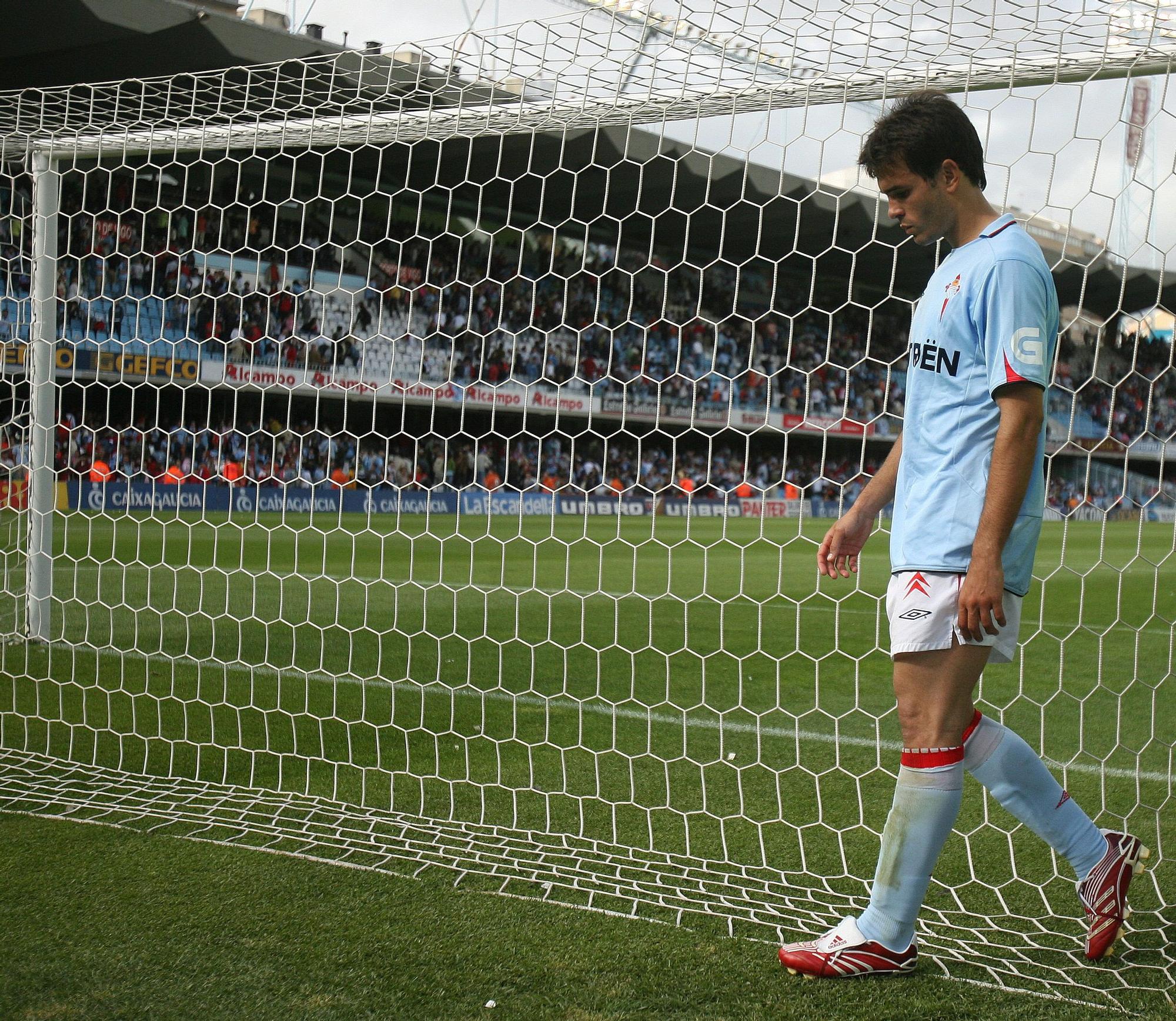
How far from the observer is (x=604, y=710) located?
14.7 ft

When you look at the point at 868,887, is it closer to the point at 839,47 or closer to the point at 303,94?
the point at 839,47

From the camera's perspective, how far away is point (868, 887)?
2621 mm

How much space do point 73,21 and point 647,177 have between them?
28.9ft

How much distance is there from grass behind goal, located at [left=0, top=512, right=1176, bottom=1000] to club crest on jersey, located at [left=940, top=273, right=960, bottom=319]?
0.89 metres

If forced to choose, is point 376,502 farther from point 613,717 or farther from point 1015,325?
point 1015,325

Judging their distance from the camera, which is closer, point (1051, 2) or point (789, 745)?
point (1051, 2)

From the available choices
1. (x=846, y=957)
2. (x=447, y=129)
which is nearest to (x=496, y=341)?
(x=447, y=129)

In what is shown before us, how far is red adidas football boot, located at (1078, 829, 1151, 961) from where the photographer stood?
7.21 feet

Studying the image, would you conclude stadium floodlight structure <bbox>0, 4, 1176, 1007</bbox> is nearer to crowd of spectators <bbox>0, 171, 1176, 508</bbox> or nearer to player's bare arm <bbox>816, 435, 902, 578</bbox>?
player's bare arm <bbox>816, 435, 902, 578</bbox>

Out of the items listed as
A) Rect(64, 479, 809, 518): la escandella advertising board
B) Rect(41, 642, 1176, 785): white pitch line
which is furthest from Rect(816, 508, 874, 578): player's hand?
Rect(64, 479, 809, 518): la escandella advertising board

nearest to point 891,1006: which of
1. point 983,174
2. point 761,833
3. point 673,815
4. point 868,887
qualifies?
point 868,887

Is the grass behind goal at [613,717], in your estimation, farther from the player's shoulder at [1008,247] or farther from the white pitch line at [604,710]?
the player's shoulder at [1008,247]

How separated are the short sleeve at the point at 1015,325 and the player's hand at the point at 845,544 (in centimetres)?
51

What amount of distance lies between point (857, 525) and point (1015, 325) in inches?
23.9
